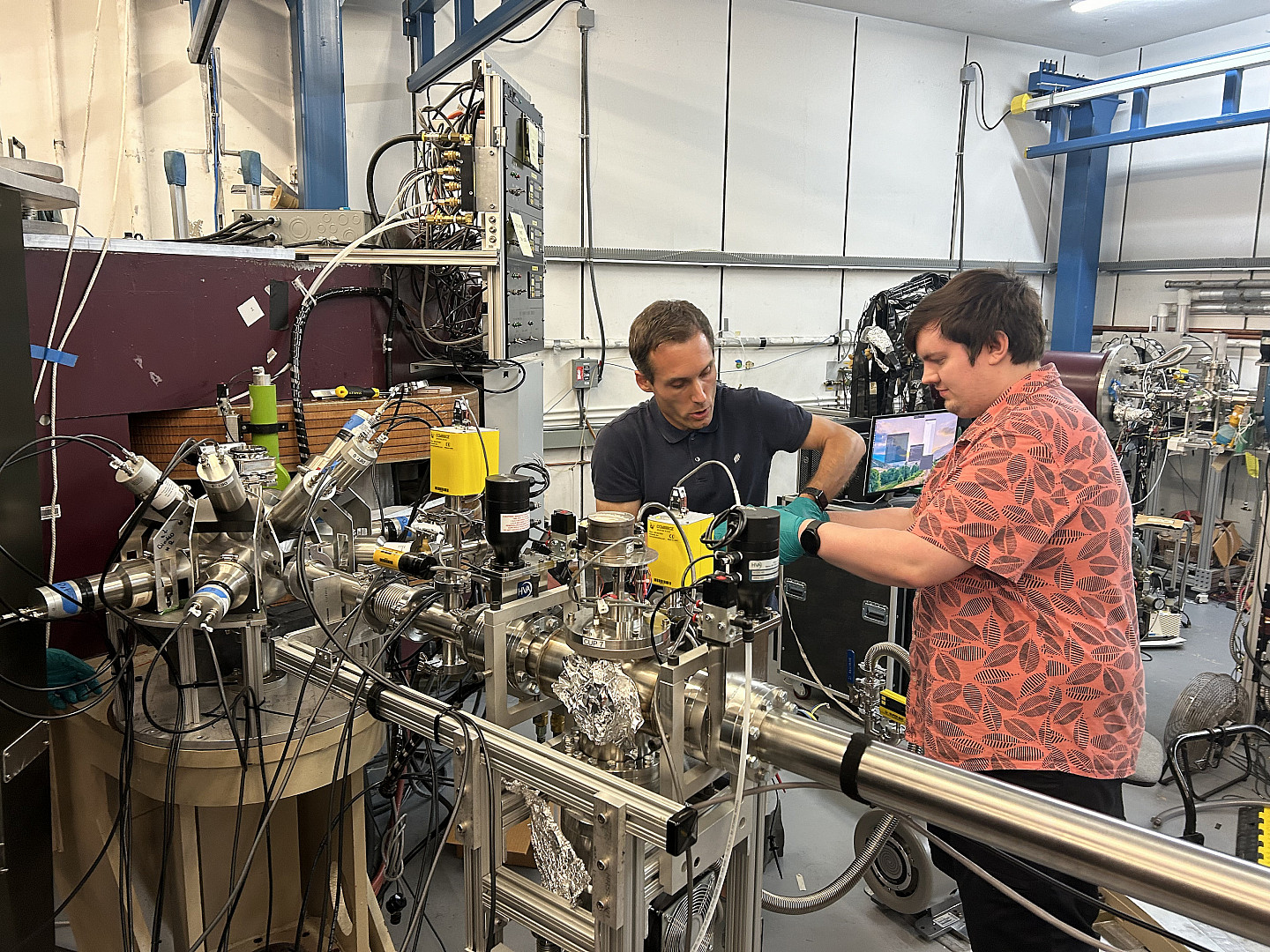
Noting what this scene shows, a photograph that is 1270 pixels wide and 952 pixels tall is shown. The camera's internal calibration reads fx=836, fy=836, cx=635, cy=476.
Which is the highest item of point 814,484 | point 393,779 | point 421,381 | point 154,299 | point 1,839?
point 154,299

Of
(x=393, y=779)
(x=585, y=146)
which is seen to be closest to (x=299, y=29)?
(x=585, y=146)

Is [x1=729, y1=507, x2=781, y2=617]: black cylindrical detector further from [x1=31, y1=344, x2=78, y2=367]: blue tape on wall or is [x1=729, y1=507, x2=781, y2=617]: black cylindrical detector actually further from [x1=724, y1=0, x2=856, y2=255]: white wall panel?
[x1=724, y1=0, x2=856, y2=255]: white wall panel

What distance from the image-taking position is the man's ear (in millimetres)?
1445

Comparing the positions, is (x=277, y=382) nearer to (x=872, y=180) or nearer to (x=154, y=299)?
(x=154, y=299)

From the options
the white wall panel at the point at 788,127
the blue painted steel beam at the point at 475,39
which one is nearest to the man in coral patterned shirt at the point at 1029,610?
the blue painted steel beam at the point at 475,39

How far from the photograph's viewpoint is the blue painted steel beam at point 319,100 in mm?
3410

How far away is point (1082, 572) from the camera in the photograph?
136 centimetres

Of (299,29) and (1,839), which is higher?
(299,29)

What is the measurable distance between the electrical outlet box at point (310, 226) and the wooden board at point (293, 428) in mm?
556

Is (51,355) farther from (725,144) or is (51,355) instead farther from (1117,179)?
(1117,179)

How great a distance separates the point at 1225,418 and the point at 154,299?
16.4ft

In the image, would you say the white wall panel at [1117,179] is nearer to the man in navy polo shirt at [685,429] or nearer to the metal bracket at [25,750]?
the man in navy polo shirt at [685,429]

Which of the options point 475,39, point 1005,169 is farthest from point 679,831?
point 1005,169

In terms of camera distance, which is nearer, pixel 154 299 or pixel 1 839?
pixel 1 839
